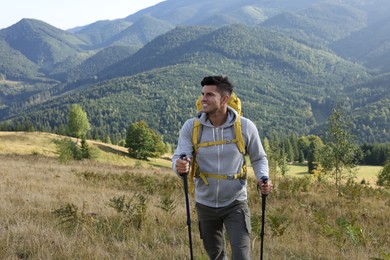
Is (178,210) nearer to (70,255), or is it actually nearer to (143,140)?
(70,255)

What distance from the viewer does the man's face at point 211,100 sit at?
170 inches

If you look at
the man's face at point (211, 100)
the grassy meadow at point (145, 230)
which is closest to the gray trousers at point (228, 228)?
the grassy meadow at point (145, 230)

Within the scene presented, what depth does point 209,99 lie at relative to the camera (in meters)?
4.36

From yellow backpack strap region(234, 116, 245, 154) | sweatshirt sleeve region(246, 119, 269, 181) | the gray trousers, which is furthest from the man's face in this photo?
the gray trousers

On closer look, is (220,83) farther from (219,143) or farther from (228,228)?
(228,228)

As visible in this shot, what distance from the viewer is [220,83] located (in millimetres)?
4418

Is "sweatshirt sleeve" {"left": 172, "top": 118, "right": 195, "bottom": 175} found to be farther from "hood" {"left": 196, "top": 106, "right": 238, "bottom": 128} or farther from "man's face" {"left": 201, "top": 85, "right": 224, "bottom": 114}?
"man's face" {"left": 201, "top": 85, "right": 224, "bottom": 114}

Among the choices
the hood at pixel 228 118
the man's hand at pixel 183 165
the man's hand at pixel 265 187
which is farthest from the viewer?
the hood at pixel 228 118

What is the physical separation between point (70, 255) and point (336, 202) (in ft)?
28.3

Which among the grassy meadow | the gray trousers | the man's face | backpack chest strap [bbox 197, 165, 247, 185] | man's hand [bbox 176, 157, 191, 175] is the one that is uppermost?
the man's face

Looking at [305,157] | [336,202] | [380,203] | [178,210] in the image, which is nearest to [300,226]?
[178,210]

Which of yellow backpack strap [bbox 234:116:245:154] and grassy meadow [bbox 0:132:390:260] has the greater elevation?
yellow backpack strap [bbox 234:116:245:154]

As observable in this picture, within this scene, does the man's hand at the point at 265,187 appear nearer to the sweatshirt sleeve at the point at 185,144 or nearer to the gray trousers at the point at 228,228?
the gray trousers at the point at 228,228

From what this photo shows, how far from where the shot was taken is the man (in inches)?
171
